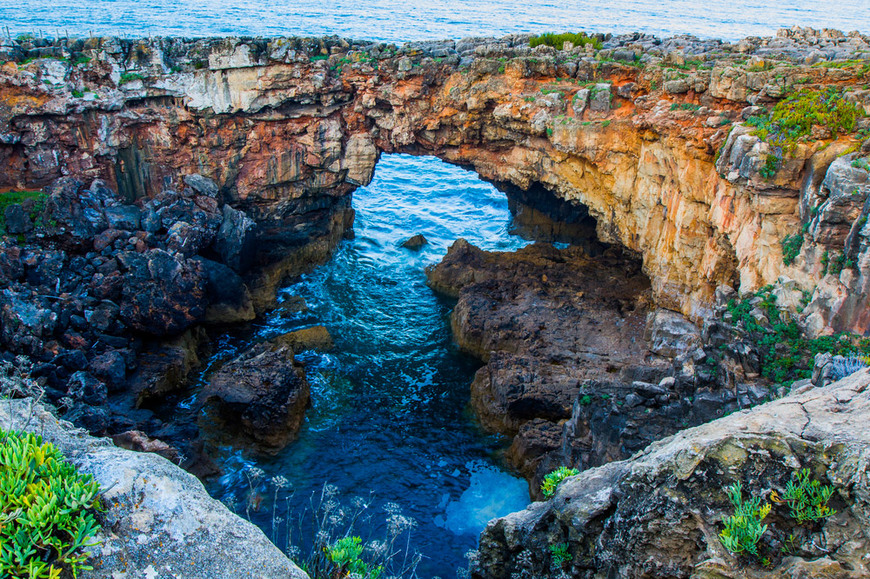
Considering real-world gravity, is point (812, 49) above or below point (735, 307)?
above

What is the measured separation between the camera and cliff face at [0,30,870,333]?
18562 millimetres

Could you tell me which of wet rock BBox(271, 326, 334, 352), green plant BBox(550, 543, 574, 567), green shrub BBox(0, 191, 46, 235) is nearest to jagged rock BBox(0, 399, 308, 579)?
green plant BBox(550, 543, 574, 567)

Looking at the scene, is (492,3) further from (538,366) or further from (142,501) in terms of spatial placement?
(142,501)

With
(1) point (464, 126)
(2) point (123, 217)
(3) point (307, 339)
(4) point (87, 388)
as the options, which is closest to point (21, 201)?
(2) point (123, 217)

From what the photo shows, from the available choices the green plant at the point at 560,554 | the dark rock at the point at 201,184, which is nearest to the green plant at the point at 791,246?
the green plant at the point at 560,554

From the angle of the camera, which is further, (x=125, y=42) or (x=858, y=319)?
(x=125, y=42)

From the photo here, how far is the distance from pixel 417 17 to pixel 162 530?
64.4m

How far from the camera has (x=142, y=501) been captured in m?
8.91

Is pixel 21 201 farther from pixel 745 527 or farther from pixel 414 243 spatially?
pixel 745 527

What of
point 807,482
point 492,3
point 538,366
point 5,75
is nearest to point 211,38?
point 5,75

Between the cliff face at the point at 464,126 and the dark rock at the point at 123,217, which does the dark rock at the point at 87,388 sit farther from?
the cliff face at the point at 464,126

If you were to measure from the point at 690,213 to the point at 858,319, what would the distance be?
751 cm

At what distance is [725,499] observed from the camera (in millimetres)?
8391

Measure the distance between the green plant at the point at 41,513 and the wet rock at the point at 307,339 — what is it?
1679cm
